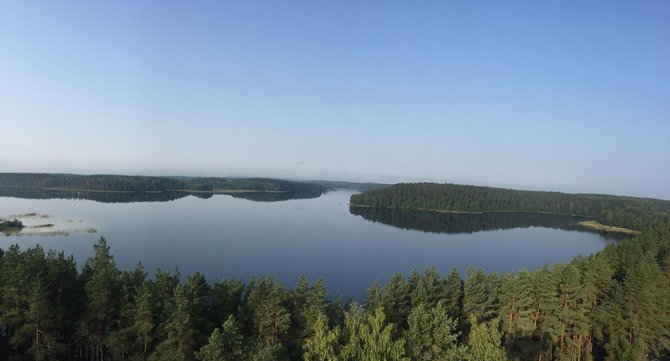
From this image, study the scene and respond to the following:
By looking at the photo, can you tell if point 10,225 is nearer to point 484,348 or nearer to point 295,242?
point 295,242

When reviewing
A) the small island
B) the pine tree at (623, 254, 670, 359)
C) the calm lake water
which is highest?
the pine tree at (623, 254, 670, 359)

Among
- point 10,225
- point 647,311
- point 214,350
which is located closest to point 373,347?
point 214,350

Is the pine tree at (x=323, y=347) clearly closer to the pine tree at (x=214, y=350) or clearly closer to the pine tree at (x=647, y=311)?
the pine tree at (x=214, y=350)

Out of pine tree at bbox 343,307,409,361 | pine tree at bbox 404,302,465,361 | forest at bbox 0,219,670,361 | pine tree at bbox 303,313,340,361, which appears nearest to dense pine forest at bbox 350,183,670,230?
forest at bbox 0,219,670,361

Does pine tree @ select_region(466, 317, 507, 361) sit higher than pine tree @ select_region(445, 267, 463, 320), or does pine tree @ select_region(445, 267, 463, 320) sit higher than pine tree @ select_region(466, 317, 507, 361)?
pine tree @ select_region(466, 317, 507, 361)

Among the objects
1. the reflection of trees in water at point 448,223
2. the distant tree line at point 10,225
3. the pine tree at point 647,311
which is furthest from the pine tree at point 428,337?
the reflection of trees in water at point 448,223

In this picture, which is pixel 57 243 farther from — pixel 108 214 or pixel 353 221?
pixel 353 221

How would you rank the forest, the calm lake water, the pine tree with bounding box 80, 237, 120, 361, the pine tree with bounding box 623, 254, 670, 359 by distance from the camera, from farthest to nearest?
the calm lake water < the pine tree with bounding box 623, 254, 670, 359 < the pine tree with bounding box 80, 237, 120, 361 < the forest

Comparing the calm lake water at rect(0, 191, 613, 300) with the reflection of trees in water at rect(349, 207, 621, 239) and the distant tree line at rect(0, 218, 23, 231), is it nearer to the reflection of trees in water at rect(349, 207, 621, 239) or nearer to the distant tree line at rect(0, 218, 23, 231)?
the reflection of trees in water at rect(349, 207, 621, 239)
